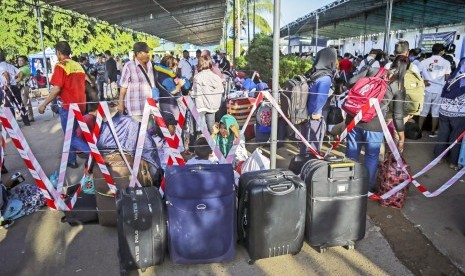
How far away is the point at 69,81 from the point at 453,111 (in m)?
5.54

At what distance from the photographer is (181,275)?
2.92 m

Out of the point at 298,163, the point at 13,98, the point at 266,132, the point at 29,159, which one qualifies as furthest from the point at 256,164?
the point at 13,98

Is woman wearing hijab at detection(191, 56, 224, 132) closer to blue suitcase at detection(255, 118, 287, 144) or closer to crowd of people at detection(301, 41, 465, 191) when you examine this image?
blue suitcase at detection(255, 118, 287, 144)

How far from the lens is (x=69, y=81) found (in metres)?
4.93

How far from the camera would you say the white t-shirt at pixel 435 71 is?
21.3ft

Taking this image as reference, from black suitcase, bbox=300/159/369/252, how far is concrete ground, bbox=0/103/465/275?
17cm

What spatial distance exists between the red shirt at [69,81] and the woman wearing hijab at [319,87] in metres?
3.29

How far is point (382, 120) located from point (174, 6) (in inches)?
493

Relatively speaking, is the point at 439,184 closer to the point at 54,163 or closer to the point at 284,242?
the point at 284,242

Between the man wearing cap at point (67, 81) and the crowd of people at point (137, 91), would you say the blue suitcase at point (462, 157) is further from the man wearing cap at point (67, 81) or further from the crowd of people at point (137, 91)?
the man wearing cap at point (67, 81)

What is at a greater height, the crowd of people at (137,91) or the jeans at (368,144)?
the crowd of people at (137,91)

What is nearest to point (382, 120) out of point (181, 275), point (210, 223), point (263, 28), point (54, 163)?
point (210, 223)

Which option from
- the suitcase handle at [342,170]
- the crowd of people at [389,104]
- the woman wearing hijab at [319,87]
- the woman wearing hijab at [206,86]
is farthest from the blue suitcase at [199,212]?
the woman wearing hijab at [206,86]

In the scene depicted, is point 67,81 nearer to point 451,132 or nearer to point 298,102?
point 298,102
